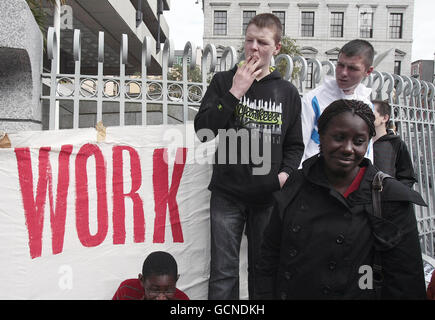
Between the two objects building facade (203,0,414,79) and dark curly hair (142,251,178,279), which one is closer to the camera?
dark curly hair (142,251,178,279)

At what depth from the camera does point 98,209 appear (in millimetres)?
2979

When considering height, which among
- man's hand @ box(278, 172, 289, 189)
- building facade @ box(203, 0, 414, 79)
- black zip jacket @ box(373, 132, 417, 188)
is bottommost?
man's hand @ box(278, 172, 289, 189)

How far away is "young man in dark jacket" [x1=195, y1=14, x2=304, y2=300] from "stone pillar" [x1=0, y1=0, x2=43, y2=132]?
53.1 inches

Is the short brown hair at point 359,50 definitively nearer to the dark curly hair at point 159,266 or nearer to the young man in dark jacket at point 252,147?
the young man in dark jacket at point 252,147

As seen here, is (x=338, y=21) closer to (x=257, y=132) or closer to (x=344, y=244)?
(x=257, y=132)

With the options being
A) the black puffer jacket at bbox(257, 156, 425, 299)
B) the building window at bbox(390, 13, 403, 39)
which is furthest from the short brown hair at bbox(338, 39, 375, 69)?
the building window at bbox(390, 13, 403, 39)

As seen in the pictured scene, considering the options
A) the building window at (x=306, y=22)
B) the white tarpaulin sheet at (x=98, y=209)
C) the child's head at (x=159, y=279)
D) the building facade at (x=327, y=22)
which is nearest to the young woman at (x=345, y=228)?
the child's head at (x=159, y=279)

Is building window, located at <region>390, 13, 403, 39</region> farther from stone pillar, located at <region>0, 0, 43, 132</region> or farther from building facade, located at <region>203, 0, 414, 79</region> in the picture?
stone pillar, located at <region>0, 0, 43, 132</region>

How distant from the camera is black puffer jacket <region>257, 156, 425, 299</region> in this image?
1.74 meters

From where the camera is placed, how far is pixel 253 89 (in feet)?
8.66

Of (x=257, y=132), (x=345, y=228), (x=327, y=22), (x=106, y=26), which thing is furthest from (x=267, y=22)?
(x=327, y=22)

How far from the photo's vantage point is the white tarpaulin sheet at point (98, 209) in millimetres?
2814
